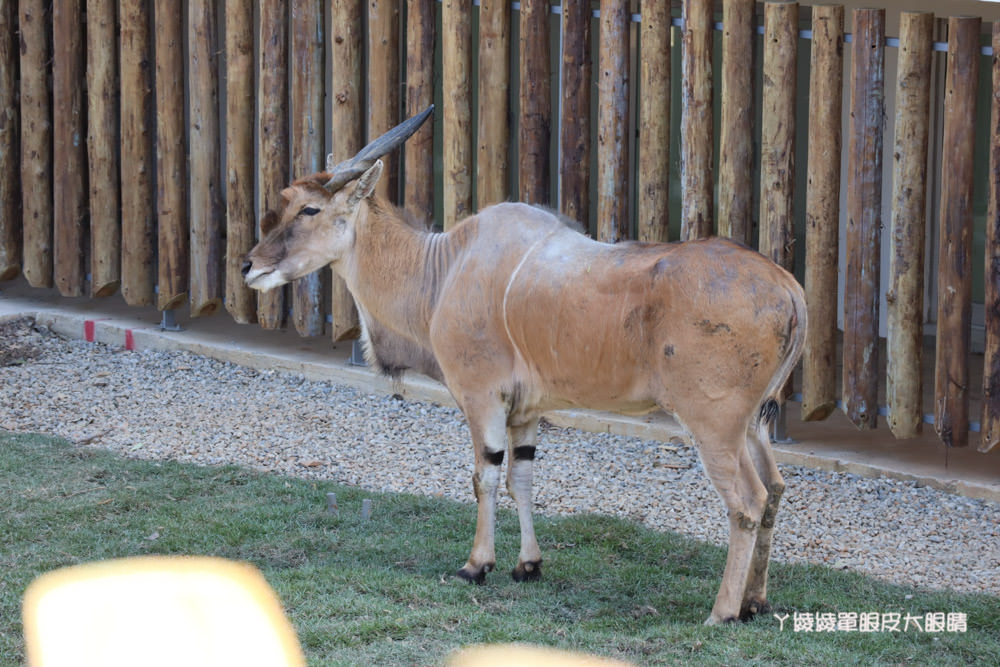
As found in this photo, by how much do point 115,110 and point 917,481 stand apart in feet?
23.5

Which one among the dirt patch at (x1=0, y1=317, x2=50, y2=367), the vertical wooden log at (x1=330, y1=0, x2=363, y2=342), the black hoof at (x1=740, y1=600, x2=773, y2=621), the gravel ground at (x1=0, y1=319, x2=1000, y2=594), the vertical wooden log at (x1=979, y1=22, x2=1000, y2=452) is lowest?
the gravel ground at (x1=0, y1=319, x2=1000, y2=594)

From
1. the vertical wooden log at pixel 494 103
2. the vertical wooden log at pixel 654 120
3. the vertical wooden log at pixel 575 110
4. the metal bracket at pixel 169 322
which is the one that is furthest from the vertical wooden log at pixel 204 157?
the vertical wooden log at pixel 654 120

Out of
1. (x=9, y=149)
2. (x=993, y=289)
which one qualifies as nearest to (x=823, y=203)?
(x=993, y=289)

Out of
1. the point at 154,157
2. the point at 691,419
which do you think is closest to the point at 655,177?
the point at 691,419

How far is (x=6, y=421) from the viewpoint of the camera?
9820 mm

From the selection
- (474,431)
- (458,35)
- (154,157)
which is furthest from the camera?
(154,157)

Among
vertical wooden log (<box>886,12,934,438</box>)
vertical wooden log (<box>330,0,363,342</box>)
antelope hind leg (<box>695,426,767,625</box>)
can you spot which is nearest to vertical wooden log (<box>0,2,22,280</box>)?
vertical wooden log (<box>330,0,363,342</box>)

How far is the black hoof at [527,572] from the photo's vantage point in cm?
694

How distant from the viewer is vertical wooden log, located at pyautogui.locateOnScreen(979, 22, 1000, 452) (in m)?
7.96

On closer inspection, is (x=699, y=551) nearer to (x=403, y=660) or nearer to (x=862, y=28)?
(x=403, y=660)

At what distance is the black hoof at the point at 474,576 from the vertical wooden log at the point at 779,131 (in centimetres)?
313

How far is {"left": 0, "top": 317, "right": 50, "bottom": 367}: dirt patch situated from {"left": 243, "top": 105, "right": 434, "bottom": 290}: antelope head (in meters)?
4.70

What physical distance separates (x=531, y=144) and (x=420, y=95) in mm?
991

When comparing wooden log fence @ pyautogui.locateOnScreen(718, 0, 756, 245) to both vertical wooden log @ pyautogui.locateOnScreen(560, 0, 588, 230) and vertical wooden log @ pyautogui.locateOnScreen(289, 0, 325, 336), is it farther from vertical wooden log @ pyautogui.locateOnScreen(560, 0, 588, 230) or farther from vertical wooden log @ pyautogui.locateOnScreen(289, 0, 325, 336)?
vertical wooden log @ pyautogui.locateOnScreen(289, 0, 325, 336)
